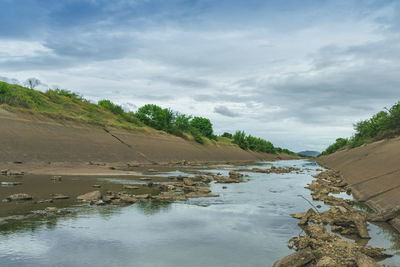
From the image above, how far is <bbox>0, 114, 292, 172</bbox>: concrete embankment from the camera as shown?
77.8ft

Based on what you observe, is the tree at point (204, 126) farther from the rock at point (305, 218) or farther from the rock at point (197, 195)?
the rock at point (305, 218)

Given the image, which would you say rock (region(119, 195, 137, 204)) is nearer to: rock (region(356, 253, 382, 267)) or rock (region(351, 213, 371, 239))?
rock (region(351, 213, 371, 239))

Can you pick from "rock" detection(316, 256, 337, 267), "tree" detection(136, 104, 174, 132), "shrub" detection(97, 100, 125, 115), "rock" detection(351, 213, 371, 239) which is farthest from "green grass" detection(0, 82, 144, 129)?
"rock" detection(316, 256, 337, 267)

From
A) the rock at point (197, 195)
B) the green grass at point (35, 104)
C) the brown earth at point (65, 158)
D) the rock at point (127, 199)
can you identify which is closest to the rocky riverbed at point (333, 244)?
the rock at point (197, 195)

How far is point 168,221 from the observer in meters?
8.25

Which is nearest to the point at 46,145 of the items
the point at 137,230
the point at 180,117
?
the point at 137,230

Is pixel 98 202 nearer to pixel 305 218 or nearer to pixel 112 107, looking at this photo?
pixel 305 218

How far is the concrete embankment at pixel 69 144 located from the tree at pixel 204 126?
53.1 metres

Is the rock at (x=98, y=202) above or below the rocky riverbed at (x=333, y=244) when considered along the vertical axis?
above

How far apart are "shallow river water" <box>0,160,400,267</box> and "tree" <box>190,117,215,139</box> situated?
8872 cm

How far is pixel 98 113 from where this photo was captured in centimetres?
5091

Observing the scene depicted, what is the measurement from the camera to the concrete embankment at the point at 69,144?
2372 centimetres

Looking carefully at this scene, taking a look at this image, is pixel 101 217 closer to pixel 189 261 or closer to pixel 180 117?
pixel 189 261

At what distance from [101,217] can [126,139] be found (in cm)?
3320
